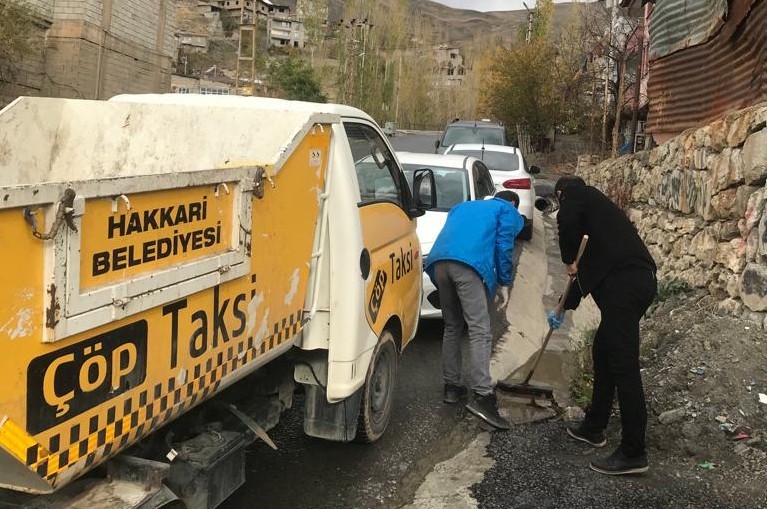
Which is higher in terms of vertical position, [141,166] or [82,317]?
[141,166]

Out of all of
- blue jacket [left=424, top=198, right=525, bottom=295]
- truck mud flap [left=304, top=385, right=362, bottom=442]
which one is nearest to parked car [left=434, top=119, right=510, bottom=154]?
blue jacket [left=424, top=198, right=525, bottom=295]

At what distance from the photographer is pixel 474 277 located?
17.2 feet

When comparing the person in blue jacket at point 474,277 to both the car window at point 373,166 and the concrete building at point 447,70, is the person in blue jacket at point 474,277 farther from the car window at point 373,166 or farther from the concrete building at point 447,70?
the concrete building at point 447,70

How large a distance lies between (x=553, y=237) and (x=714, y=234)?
724 cm

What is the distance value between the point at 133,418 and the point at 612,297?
121 inches

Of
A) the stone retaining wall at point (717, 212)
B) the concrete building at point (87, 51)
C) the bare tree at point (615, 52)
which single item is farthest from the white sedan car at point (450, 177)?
the concrete building at point (87, 51)

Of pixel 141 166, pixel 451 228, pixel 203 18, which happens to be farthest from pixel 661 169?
pixel 203 18

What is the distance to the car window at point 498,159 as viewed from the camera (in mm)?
13555

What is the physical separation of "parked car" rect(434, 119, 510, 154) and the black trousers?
1377 cm

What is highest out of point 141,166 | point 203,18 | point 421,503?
point 203,18

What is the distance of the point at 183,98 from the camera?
4.14 metres

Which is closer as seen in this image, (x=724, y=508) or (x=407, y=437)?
(x=724, y=508)

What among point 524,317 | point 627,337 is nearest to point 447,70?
point 524,317

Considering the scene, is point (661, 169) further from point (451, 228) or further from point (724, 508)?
point (724, 508)
